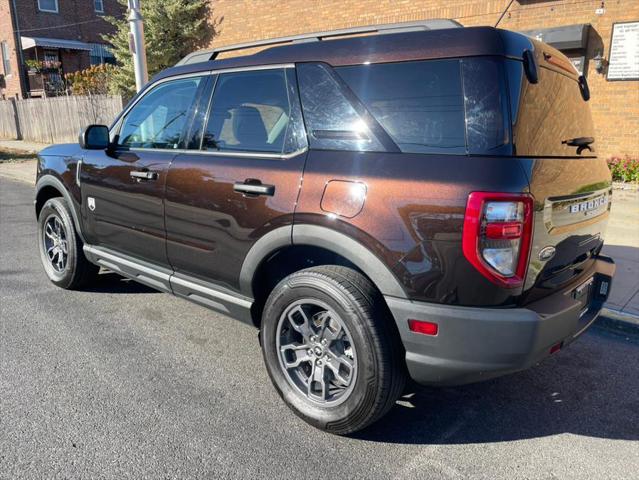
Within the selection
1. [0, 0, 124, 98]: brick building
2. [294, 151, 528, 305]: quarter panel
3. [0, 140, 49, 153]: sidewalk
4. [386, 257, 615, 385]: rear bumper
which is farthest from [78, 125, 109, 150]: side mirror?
[0, 0, 124, 98]: brick building

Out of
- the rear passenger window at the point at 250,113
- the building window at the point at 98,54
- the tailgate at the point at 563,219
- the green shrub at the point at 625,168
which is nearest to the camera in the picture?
the tailgate at the point at 563,219

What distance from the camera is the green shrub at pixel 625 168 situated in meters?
8.82

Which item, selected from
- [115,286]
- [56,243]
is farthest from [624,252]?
[56,243]

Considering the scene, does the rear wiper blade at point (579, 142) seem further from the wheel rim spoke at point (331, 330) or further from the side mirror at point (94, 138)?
the side mirror at point (94, 138)

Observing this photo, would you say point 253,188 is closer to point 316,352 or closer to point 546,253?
point 316,352

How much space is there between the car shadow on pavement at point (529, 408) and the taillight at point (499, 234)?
979 millimetres

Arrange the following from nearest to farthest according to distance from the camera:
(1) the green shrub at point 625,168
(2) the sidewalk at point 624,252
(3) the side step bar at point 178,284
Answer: (3) the side step bar at point 178,284 < (2) the sidewalk at point 624,252 < (1) the green shrub at point 625,168

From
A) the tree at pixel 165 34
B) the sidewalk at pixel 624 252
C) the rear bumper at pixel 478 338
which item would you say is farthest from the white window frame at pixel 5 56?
the rear bumper at pixel 478 338

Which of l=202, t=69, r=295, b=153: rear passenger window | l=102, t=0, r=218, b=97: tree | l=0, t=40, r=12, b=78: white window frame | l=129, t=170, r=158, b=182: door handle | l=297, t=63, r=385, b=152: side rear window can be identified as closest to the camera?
l=297, t=63, r=385, b=152: side rear window

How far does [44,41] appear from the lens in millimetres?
25016

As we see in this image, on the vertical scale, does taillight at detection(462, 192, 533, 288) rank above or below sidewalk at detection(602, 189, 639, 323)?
above

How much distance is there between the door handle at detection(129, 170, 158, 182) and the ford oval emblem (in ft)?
7.90

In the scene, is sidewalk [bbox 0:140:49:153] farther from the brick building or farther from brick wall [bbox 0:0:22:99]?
brick wall [bbox 0:0:22:99]

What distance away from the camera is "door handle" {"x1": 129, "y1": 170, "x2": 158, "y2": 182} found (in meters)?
3.36
